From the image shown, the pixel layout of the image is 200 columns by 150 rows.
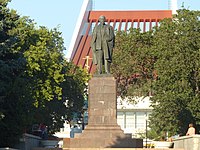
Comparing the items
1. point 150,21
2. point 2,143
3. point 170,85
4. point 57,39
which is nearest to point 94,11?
point 150,21

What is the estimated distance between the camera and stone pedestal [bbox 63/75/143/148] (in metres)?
22.5

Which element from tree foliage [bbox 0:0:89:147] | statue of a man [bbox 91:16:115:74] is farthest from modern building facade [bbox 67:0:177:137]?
statue of a man [bbox 91:16:115:74]

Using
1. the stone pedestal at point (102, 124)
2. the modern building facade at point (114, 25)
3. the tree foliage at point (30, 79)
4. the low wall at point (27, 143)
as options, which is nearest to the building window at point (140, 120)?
the modern building facade at point (114, 25)

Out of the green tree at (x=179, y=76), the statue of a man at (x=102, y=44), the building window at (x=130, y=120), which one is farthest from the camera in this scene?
the building window at (x=130, y=120)

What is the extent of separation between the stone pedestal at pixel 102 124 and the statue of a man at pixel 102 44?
37.1 inches

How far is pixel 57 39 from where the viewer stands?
4022cm

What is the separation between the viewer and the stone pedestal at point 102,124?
886 inches

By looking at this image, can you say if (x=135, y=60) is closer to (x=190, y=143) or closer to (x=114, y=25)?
(x=190, y=143)

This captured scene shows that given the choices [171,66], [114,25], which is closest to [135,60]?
[171,66]

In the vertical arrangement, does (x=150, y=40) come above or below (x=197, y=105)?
above

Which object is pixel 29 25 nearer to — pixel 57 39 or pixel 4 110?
pixel 57 39

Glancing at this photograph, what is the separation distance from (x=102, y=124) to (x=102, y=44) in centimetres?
333

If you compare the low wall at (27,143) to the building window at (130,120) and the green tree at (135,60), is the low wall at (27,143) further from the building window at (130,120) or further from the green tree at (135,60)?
the building window at (130,120)

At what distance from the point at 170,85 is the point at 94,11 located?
64.7 metres
